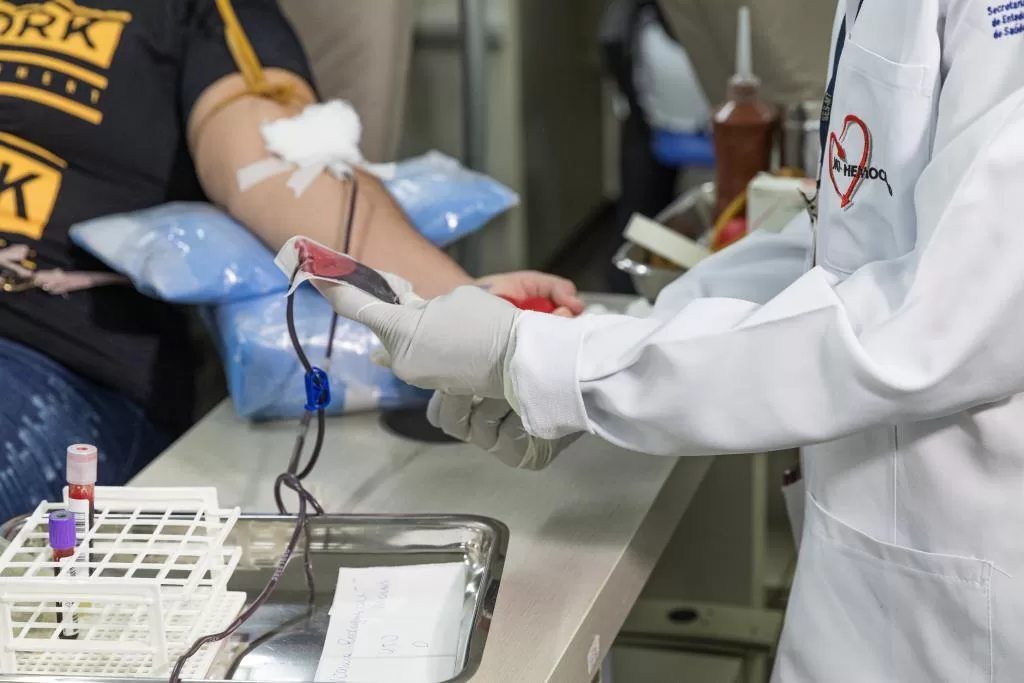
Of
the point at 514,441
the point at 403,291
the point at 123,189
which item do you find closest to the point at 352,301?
the point at 403,291

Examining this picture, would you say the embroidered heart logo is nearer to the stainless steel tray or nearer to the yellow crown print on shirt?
the stainless steel tray

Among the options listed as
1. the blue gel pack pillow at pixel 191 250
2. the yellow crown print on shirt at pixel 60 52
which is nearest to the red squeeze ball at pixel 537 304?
the blue gel pack pillow at pixel 191 250

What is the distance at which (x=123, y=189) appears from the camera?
1.55 m

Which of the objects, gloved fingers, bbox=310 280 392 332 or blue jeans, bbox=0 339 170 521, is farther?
blue jeans, bbox=0 339 170 521

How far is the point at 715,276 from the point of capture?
1.18m

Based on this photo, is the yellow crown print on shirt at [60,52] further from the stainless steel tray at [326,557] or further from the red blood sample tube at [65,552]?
the red blood sample tube at [65,552]

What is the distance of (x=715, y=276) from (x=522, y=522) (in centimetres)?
29

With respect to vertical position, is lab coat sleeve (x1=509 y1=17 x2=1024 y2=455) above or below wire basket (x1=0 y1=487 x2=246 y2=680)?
above

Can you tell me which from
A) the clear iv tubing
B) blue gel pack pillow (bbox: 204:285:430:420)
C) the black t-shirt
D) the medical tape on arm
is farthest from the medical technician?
the black t-shirt

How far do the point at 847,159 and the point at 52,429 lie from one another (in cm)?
91

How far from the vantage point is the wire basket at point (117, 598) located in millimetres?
862

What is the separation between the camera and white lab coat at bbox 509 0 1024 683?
812mm

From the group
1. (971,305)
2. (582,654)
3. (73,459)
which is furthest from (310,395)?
(971,305)

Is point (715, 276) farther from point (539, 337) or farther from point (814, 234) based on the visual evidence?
point (539, 337)
